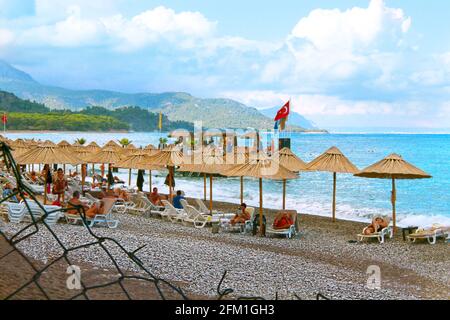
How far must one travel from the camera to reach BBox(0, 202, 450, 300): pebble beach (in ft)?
25.2

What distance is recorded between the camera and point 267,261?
31.3ft

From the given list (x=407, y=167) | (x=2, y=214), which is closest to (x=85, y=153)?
(x=2, y=214)

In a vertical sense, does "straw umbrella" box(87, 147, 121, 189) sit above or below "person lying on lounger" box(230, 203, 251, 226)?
above

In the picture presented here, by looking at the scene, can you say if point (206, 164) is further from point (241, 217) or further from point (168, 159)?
point (241, 217)

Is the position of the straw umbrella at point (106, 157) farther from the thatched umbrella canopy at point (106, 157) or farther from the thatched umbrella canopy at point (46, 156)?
the thatched umbrella canopy at point (46, 156)

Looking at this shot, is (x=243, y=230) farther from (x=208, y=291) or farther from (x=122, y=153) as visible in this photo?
(x=122, y=153)

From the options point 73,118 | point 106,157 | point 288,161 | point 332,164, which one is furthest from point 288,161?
point 73,118

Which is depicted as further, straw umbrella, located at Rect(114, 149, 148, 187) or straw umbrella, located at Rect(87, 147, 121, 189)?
straw umbrella, located at Rect(87, 147, 121, 189)

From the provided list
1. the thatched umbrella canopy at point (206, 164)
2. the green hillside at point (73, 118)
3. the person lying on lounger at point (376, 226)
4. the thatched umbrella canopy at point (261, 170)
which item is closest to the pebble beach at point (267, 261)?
the person lying on lounger at point (376, 226)

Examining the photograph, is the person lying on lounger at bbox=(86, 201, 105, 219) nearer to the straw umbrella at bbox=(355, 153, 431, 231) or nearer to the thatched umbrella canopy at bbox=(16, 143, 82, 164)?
the thatched umbrella canopy at bbox=(16, 143, 82, 164)

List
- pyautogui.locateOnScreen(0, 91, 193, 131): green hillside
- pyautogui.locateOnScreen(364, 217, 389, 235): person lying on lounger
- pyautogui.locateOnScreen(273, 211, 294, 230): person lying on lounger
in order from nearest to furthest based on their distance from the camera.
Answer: pyautogui.locateOnScreen(273, 211, 294, 230): person lying on lounger, pyautogui.locateOnScreen(364, 217, 389, 235): person lying on lounger, pyautogui.locateOnScreen(0, 91, 193, 131): green hillside

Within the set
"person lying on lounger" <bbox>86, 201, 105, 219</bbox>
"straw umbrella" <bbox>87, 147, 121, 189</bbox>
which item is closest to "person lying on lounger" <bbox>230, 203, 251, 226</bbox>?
"person lying on lounger" <bbox>86, 201, 105, 219</bbox>

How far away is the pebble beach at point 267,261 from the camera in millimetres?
7679

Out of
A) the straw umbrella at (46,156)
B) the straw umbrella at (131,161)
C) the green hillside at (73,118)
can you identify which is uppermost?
the green hillside at (73,118)
